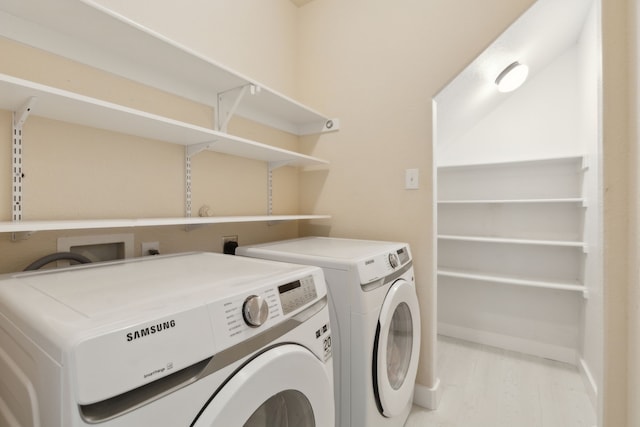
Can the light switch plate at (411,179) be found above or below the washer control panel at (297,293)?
above

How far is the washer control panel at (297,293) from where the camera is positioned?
803 mm

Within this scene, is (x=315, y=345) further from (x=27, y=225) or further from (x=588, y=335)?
(x=588, y=335)

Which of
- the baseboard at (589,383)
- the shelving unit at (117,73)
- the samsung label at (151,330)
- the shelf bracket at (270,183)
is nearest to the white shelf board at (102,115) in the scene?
the shelving unit at (117,73)

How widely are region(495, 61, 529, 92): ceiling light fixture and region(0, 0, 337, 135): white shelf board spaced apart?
1.53 m

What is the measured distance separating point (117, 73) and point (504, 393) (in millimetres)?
2701

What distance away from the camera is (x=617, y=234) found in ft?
3.20

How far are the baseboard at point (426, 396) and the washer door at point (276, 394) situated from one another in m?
1.12

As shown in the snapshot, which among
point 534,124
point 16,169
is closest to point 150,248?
point 16,169

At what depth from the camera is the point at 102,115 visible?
1032mm

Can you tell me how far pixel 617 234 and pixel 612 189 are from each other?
0.49 ft

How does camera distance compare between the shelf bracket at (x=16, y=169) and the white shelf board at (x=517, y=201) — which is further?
the white shelf board at (x=517, y=201)

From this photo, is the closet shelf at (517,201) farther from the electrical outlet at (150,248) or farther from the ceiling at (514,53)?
the electrical outlet at (150,248)

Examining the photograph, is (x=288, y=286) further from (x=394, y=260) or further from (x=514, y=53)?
(x=514, y=53)

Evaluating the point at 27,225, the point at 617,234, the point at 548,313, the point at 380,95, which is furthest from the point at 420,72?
the point at 548,313
